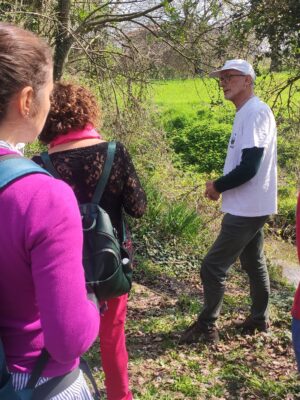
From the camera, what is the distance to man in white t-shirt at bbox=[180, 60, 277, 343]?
3.51m

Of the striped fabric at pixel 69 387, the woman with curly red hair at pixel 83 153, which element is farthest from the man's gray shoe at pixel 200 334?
the striped fabric at pixel 69 387

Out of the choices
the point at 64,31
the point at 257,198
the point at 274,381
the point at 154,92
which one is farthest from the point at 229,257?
→ the point at 154,92

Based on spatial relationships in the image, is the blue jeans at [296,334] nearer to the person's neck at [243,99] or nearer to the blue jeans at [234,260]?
the blue jeans at [234,260]

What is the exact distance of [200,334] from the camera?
3.94m

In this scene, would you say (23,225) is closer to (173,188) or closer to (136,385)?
(136,385)

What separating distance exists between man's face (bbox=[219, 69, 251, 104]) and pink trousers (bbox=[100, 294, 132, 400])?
5.94ft

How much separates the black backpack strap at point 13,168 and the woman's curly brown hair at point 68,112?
4.26ft

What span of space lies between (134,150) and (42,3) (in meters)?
2.86

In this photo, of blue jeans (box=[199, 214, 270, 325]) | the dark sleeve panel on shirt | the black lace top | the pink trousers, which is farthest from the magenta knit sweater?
blue jeans (box=[199, 214, 270, 325])

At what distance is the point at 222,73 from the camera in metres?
3.80

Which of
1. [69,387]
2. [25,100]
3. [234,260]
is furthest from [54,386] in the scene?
[234,260]

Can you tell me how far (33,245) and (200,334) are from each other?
300cm

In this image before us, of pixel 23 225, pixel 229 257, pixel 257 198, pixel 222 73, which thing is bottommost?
pixel 229 257

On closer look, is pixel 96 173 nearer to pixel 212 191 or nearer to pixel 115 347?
pixel 115 347
